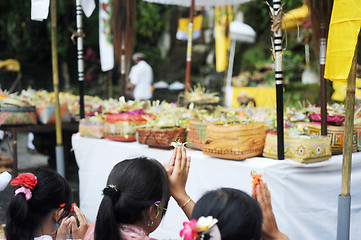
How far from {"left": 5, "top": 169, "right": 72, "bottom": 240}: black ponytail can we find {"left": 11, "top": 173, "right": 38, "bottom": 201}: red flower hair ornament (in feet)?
0.05

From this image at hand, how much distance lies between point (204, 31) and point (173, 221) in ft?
37.9

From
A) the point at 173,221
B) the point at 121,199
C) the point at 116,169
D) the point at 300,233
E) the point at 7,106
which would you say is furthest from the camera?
the point at 7,106

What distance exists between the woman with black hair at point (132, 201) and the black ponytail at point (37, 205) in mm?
223

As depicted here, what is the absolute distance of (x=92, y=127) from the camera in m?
3.77

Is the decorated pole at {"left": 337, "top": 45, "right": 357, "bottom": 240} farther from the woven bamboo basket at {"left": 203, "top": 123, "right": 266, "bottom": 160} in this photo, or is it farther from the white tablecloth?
the woven bamboo basket at {"left": 203, "top": 123, "right": 266, "bottom": 160}

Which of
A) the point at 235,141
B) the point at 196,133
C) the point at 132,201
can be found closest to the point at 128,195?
the point at 132,201

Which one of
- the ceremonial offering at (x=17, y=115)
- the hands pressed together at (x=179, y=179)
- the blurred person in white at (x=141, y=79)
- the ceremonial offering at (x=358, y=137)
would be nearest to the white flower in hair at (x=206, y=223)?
the hands pressed together at (x=179, y=179)

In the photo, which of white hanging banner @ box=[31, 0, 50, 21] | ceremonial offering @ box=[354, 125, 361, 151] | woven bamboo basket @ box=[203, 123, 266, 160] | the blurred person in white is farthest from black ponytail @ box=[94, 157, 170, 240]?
the blurred person in white

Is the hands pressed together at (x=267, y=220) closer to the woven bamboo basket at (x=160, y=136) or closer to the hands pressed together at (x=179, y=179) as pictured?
the hands pressed together at (x=179, y=179)

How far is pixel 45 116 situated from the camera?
14.7 ft

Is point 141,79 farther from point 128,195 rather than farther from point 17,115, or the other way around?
point 128,195

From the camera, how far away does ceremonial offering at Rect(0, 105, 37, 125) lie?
4.16m

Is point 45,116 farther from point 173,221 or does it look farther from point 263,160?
point 263,160

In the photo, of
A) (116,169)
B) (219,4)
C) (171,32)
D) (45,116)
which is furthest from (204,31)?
(116,169)
